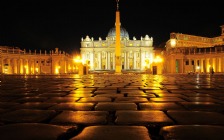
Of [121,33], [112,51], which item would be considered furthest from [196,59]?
[121,33]

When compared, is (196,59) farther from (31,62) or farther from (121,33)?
(121,33)

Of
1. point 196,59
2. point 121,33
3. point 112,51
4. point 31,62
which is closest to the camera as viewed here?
point 196,59

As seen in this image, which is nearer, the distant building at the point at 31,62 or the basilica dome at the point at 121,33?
the distant building at the point at 31,62

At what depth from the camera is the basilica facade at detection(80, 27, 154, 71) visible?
3634 inches

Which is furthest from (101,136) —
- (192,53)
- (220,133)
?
(192,53)

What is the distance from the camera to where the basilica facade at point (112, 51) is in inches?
3634

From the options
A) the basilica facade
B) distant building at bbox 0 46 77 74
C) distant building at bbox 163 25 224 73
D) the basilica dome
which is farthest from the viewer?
the basilica dome

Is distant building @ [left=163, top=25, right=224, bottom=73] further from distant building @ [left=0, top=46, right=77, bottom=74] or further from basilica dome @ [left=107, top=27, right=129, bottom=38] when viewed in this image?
basilica dome @ [left=107, top=27, right=129, bottom=38]

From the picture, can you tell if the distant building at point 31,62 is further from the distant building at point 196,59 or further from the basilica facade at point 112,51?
the basilica facade at point 112,51

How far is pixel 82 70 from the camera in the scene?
29.2 meters

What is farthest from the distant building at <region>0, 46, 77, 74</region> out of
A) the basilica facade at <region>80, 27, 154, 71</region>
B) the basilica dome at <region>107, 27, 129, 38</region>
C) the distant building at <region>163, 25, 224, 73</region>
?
the basilica dome at <region>107, 27, 129, 38</region>

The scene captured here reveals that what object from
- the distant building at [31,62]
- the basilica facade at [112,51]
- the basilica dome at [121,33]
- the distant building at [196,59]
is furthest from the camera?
the basilica dome at [121,33]

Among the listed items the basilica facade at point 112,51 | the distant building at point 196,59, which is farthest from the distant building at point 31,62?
the basilica facade at point 112,51

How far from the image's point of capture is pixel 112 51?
9131 cm
